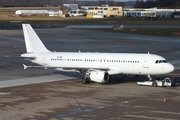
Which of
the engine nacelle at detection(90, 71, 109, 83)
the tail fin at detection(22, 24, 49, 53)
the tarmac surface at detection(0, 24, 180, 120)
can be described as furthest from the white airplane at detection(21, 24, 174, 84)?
the tarmac surface at detection(0, 24, 180, 120)

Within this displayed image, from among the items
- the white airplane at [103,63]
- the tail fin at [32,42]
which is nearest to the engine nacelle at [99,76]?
the white airplane at [103,63]

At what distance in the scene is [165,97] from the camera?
4472 centimetres

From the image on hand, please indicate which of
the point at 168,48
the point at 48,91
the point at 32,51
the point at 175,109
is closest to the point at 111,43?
the point at 168,48

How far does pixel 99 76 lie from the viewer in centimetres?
5141

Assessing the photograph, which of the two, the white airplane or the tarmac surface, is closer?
the tarmac surface

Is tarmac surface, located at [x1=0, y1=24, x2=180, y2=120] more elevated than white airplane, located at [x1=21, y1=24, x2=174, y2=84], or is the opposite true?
white airplane, located at [x1=21, y1=24, x2=174, y2=84]

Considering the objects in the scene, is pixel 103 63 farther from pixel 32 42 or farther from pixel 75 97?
pixel 32 42

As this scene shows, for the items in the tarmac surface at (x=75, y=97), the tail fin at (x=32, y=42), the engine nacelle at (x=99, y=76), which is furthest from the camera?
the tail fin at (x=32, y=42)

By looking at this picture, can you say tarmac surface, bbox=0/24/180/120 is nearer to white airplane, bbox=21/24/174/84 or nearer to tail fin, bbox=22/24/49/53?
white airplane, bbox=21/24/174/84

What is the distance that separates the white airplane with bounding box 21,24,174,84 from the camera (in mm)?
51312

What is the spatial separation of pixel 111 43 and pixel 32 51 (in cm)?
5062

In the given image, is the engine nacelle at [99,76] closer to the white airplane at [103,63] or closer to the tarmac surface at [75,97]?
the white airplane at [103,63]

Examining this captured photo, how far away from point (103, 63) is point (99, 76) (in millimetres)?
2430

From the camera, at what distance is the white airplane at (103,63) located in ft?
168
